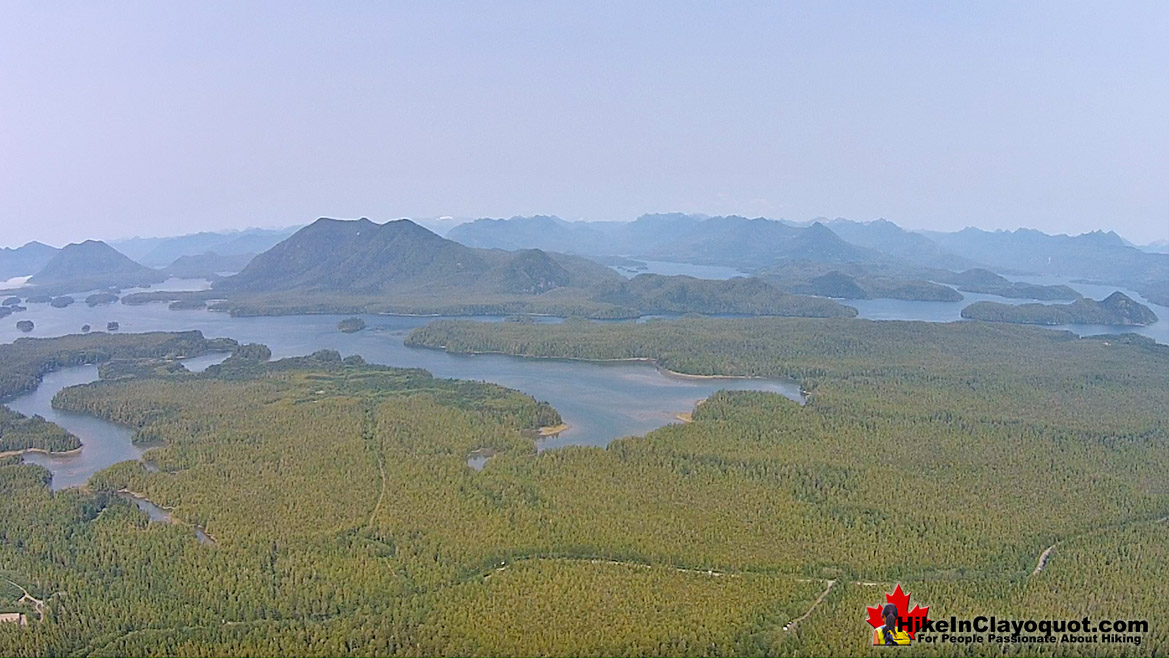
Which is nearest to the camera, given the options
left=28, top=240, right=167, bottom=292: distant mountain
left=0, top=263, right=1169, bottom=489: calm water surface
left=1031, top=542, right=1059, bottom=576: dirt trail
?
left=1031, top=542, right=1059, bottom=576: dirt trail

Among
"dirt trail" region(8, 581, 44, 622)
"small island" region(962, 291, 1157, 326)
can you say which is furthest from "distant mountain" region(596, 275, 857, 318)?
"dirt trail" region(8, 581, 44, 622)

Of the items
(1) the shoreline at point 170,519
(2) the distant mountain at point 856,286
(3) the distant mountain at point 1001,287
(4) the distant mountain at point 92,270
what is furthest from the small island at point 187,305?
(3) the distant mountain at point 1001,287

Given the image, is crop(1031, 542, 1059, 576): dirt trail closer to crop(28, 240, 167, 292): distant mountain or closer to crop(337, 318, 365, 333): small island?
crop(337, 318, 365, 333): small island

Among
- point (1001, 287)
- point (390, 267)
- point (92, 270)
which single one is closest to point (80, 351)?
point (390, 267)

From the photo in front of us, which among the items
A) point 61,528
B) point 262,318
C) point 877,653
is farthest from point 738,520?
point 262,318

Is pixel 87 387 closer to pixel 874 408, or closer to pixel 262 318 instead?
pixel 262 318

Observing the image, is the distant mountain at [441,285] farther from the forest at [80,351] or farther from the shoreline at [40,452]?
the shoreline at [40,452]
